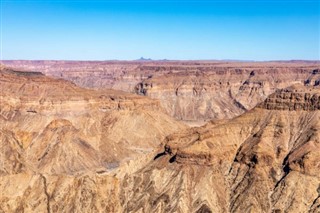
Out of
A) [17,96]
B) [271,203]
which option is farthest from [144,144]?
[271,203]

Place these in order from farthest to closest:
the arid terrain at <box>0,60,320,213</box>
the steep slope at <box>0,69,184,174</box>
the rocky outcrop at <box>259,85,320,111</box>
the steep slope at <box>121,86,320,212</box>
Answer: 1. the steep slope at <box>0,69,184,174</box>
2. the rocky outcrop at <box>259,85,320,111</box>
3. the arid terrain at <box>0,60,320,213</box>
4. the steep slope at <box>121,86,320,212</box>

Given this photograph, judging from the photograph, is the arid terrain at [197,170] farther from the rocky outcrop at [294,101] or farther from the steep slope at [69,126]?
the steep slope at [69,126]

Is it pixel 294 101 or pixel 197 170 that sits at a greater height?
pixel 294 101

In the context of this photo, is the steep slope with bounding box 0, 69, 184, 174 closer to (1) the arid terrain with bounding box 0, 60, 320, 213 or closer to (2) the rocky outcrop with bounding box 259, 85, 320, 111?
(1) the arid terrain with bounding box 0, 60, 320, 213

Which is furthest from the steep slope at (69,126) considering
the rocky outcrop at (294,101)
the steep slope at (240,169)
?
the rocky outcrop at (294,101)

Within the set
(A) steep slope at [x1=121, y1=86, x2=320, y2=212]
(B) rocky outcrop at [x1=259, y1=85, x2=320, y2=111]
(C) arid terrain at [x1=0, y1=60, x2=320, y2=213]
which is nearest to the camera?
(A) steep slope at [x1=121, y1=86, x2=320, y2=212]

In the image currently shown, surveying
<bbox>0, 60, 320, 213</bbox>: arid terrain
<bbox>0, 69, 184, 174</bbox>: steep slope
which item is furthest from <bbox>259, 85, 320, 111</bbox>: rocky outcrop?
<bbox>0, 69, 184, 174</bbox>: steep slope

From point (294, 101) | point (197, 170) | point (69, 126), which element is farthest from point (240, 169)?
point (69, 126)

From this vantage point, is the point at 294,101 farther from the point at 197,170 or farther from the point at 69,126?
the point at 69,126

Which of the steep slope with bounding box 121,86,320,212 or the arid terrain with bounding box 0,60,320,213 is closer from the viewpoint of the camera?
the steep slope with bounding box 121,86,320,212

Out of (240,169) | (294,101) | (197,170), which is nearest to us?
(197,170)

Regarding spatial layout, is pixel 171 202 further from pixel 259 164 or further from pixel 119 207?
pixel 259 164
